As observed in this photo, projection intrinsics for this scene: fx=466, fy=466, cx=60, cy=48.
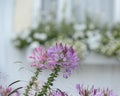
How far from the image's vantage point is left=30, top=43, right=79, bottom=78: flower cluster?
49.8 inches

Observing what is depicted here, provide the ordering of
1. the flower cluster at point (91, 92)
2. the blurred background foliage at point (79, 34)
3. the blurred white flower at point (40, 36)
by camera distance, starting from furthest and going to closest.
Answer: the blurred white flower at point (40, 36) < the blurred background foliage at point (79, 34) < the flower cluster at point (91, 92)

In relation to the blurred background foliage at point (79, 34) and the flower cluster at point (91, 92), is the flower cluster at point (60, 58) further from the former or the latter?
the blurred background foliage at point (79, 34)

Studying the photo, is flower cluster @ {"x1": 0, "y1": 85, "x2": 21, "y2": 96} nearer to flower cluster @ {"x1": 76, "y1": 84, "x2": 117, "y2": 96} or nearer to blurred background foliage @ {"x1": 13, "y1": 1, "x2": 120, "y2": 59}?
flower cluster @ {"x1": 76, "y1": 84, "x2": 117, "y2": 96}

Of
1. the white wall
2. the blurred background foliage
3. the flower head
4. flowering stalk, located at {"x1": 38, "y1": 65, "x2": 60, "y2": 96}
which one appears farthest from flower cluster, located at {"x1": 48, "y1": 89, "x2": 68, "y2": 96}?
the white wall

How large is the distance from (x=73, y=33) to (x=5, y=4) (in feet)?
2.48

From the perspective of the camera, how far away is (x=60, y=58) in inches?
49.8

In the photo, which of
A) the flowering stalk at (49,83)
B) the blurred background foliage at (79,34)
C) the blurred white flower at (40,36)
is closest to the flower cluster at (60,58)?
the flowering stalk at (49,83)

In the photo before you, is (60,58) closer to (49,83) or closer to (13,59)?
(49,83)

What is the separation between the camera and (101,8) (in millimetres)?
4883

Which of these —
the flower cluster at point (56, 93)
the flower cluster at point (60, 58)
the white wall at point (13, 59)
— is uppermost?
the flower cluster at point (60, 58)

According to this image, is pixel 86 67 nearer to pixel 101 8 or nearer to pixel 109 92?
pixel 101 8

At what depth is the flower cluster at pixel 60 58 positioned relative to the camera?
1.27 meters

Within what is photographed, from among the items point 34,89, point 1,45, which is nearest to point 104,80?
point 1,45

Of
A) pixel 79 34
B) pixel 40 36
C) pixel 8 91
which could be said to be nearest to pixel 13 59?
pixel 40 36
